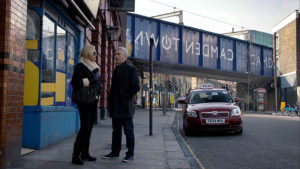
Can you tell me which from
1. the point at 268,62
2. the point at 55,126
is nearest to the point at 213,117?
the point at 55,126

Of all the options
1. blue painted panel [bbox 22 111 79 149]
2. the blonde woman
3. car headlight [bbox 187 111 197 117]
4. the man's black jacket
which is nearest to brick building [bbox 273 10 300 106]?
car headlight [bbox 187 111 197 117]

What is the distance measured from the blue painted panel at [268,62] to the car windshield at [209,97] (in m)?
34.8

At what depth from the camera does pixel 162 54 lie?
31203 mm

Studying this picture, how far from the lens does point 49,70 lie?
6.45 m

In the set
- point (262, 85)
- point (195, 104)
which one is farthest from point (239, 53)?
Result: point (195, 104)

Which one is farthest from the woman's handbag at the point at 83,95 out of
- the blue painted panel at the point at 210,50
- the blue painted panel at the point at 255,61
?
the blue painted panel at the point at 255,61

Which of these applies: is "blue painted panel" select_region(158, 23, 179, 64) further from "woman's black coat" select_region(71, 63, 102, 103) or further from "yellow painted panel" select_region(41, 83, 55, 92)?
"woman's black coat" select_region(71, 63, 102, 103)

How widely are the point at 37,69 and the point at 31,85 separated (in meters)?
0.33

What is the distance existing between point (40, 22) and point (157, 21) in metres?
25.8

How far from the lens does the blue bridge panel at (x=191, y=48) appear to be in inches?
1169

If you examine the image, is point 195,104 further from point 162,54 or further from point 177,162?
point 162,54

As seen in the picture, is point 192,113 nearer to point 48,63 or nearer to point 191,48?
point 48,63

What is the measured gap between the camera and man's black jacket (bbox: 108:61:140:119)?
15.5 feet

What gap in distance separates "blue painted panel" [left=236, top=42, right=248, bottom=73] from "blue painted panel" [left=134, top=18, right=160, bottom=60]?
1320 cm
